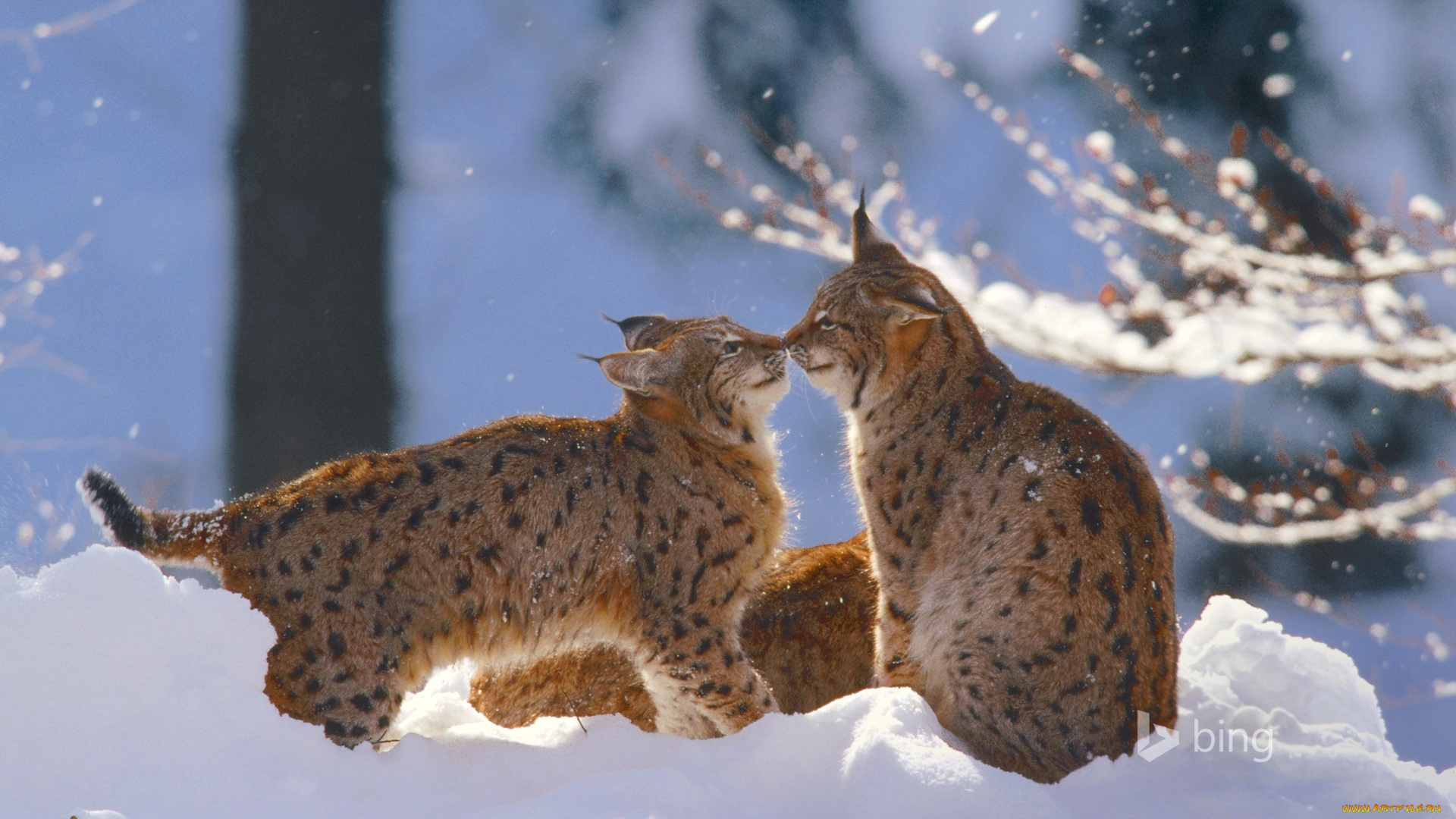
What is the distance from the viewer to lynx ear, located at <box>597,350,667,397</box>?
4.39 metres

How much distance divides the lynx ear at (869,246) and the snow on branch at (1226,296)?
128 cm

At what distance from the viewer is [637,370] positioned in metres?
4.54

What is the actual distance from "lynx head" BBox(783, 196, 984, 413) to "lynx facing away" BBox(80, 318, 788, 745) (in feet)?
1.01

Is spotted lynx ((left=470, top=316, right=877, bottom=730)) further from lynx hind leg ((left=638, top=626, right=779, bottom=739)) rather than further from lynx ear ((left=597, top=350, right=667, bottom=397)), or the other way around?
lynx ear ((left=597, top=350, right=667, bottom=397))

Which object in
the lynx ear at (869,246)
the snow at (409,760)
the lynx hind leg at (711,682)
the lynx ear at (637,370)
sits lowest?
the snow at (409,760)

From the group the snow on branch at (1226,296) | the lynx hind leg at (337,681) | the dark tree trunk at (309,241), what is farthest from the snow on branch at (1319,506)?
the lynx hind leg at (337,681)

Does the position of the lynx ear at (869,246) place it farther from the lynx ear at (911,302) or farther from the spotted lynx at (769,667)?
the spotted lynx at (769,667)

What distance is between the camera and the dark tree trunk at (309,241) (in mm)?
6625

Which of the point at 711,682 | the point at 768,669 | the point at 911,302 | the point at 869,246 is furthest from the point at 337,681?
the point at 869,246

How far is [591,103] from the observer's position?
8.62m

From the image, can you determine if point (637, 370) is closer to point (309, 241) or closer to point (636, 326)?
point (636, 326)

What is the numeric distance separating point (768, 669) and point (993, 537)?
1.20 meters

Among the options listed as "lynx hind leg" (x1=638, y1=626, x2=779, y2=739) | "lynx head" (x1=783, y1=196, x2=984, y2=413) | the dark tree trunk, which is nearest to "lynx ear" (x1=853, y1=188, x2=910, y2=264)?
"lynx head" (x1=783, y1=196, x2=984, y2=413)

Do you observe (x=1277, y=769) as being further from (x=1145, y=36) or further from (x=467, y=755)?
(x=1145, y=36)
